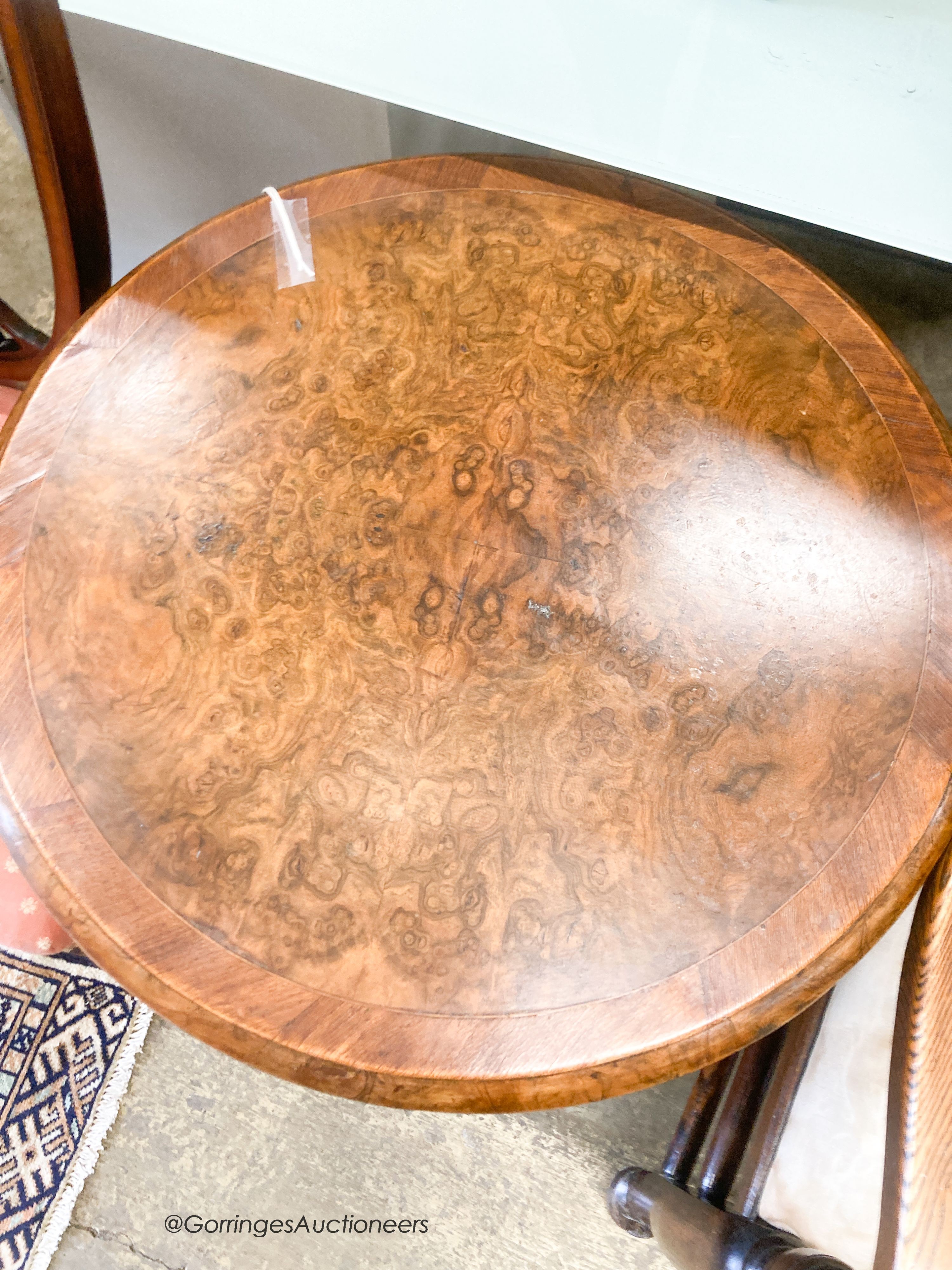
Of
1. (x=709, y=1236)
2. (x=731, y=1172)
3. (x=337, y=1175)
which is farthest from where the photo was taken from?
(x=337, y=1175)

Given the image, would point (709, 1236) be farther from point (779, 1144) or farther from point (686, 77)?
point (686, 77)

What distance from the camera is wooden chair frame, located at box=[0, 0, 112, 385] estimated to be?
2.34 ft

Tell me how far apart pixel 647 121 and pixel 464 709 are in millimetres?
459

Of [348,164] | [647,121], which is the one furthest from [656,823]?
[348,164]

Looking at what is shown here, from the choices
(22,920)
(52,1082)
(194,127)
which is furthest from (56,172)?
(52,1082)

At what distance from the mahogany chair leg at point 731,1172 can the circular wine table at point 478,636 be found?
0.16 m

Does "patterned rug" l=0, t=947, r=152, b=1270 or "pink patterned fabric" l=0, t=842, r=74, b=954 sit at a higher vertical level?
"pink patterned fabric" l=0, t=842, r=74, b=954

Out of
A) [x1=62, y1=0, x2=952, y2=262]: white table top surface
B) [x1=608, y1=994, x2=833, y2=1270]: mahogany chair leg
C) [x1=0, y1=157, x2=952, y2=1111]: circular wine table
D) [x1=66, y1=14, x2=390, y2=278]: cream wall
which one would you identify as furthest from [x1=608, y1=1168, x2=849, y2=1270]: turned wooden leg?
[x1=66, y1=14, x2=390, y2=278]: cream wall

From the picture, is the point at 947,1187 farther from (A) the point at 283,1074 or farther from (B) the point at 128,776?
(B) the point at 128,776

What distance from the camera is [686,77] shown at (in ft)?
2.05

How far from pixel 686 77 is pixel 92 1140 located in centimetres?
128

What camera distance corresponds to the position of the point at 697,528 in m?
0.63

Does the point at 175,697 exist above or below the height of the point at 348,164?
below

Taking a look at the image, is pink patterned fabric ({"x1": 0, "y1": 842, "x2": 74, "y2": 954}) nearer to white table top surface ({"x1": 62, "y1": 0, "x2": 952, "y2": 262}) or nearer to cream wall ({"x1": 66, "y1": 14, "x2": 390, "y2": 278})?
white table top surface ({"x1": 62, "y1": 0, "x2": 952, "y2": 262})
